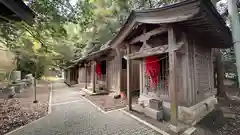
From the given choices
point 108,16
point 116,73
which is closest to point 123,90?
point 116,73

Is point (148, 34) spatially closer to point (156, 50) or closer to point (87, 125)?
point (156, 50)

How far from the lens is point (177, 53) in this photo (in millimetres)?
4973

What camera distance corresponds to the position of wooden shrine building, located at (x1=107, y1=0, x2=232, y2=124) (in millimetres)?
3769

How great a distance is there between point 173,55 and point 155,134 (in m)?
2.51

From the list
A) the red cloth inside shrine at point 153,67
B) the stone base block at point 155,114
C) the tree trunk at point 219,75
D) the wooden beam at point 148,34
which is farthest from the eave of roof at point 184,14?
the tree trunk at point 219,75

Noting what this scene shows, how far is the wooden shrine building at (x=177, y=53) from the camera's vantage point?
3769mm

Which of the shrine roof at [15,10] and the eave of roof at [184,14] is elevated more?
the eave of roof at [184,14]

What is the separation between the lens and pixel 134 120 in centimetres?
511

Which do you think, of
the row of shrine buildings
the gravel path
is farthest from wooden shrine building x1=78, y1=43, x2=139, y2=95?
the gravel path

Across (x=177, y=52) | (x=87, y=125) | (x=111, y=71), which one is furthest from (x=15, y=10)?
(x=111, y=71)

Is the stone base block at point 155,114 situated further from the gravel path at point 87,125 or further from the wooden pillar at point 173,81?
the wooden pillar at point 173,81

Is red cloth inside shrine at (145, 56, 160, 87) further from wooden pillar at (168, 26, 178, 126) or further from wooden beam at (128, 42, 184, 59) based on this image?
wooden pillar at (168, 26, 178, 126)

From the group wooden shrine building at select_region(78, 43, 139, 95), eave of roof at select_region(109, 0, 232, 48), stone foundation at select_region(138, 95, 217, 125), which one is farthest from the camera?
wooden shrine building at select_region(78, 43, 139, 95)

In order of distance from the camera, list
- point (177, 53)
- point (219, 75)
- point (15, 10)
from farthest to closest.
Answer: point (219, 75) < point (177, 53) < point (15, 10)
